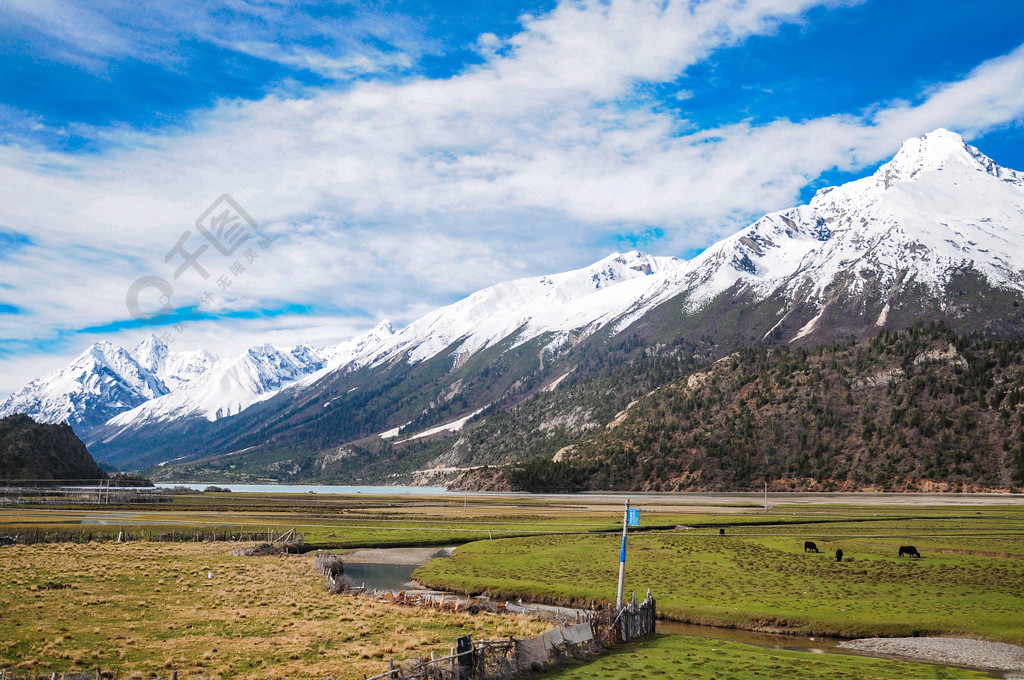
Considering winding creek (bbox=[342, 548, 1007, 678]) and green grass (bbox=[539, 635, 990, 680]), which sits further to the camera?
winding creek (bbox=[342, 548, 1007, 678])

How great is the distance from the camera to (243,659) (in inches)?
1353

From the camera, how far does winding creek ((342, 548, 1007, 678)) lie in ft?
138

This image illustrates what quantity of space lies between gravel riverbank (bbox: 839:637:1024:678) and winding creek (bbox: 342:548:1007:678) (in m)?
0.95

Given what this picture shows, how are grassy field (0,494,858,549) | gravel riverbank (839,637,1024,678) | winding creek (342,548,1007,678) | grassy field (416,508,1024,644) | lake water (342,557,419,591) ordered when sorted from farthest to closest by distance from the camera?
grassy field (0,494,858,549)
lake water (342,557,419,591)
grassy field (416,508,1024,644)
winding creek (342,548,1007,678)
gravel riverbank (839,637,1024,678)

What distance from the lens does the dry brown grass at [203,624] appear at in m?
33.3

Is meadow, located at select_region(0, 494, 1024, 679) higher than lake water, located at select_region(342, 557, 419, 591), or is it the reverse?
meadow, located at select_region(0, 494, 1024, 679)

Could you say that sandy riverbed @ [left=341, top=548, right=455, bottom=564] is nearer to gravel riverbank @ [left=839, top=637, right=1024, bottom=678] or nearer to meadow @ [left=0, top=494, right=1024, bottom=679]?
meadow @ [left=0, top=494, right=1024, bottom=679]

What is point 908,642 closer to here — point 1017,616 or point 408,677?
point 1017,616

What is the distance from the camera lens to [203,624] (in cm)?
4172

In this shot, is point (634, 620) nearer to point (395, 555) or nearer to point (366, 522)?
point (395, 555)

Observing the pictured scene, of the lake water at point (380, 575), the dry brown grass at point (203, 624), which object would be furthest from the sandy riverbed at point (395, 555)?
the dry brown grass at point (203, 624)

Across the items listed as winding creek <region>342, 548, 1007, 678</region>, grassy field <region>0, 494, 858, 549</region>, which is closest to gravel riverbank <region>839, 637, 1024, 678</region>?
winding creek <region>342, 548, 1007, 678</region>

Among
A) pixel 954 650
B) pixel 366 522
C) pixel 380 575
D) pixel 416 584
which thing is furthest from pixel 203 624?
pixel 366 522

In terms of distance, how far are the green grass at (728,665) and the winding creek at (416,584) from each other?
3.27 metres
